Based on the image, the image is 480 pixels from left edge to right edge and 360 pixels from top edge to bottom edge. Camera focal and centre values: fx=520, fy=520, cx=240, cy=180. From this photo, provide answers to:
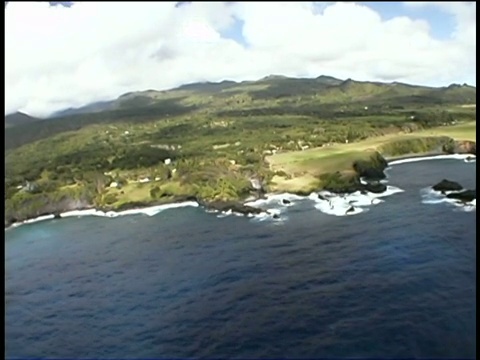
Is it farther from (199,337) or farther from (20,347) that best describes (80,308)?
(199,337)

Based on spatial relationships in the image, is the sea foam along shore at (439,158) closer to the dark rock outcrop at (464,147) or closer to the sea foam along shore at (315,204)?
the sea foam along shore at (315,204)

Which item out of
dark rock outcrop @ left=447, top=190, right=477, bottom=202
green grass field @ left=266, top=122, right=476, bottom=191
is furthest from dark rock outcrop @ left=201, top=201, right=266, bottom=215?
dark rock outcrop @ left=447, top=190, right=477, bottom=202

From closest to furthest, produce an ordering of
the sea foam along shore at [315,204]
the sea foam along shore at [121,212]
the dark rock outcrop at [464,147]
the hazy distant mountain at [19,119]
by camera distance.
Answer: the sea foam along shore at [315,204] → the sea foam along shore at [121,212] → the dark rock outcrop at [464,147] → the hazy distant mountain at [19,119]

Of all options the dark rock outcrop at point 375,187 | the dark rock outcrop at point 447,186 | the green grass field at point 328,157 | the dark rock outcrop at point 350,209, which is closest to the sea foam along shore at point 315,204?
the dark rock outcrop at point 350,209

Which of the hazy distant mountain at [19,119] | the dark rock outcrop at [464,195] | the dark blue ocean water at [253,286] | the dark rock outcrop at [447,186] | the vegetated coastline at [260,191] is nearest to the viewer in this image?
the dark blue ocean water at [253,286]

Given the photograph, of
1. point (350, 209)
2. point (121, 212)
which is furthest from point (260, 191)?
point (121, 212)

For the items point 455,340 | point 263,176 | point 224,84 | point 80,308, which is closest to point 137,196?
point 263,176
